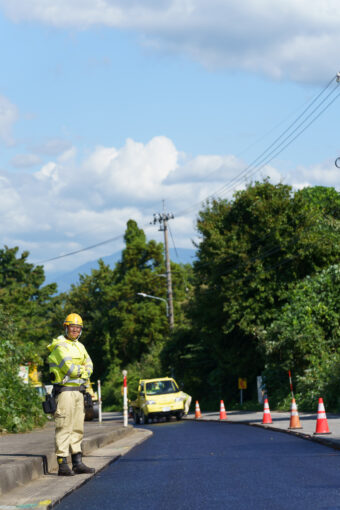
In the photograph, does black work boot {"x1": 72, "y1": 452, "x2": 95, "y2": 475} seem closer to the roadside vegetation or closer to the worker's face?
the worker's face

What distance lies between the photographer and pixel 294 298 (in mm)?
34719

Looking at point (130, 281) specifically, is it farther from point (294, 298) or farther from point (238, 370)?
point (294, 298)

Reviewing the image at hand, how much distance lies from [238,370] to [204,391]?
10.1 metres

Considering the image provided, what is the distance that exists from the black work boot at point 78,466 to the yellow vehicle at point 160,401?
67.9 feet

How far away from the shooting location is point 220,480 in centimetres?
923

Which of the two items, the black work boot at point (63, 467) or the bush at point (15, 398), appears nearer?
the black work boot at point (63, 467)

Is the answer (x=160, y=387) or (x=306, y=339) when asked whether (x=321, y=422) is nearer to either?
(x=306, y=339)

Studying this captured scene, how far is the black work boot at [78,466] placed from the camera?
1039 cm

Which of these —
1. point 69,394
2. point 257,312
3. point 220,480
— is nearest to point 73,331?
point 69,394

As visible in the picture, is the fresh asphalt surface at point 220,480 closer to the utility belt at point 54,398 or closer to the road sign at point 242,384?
the utility belt at point 54,398

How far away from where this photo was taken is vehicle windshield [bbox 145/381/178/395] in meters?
31.9

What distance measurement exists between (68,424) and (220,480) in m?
2.16

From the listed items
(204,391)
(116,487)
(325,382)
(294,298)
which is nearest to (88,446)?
(116,487)

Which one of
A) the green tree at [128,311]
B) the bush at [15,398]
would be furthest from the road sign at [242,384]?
the green tree at [128,311]
